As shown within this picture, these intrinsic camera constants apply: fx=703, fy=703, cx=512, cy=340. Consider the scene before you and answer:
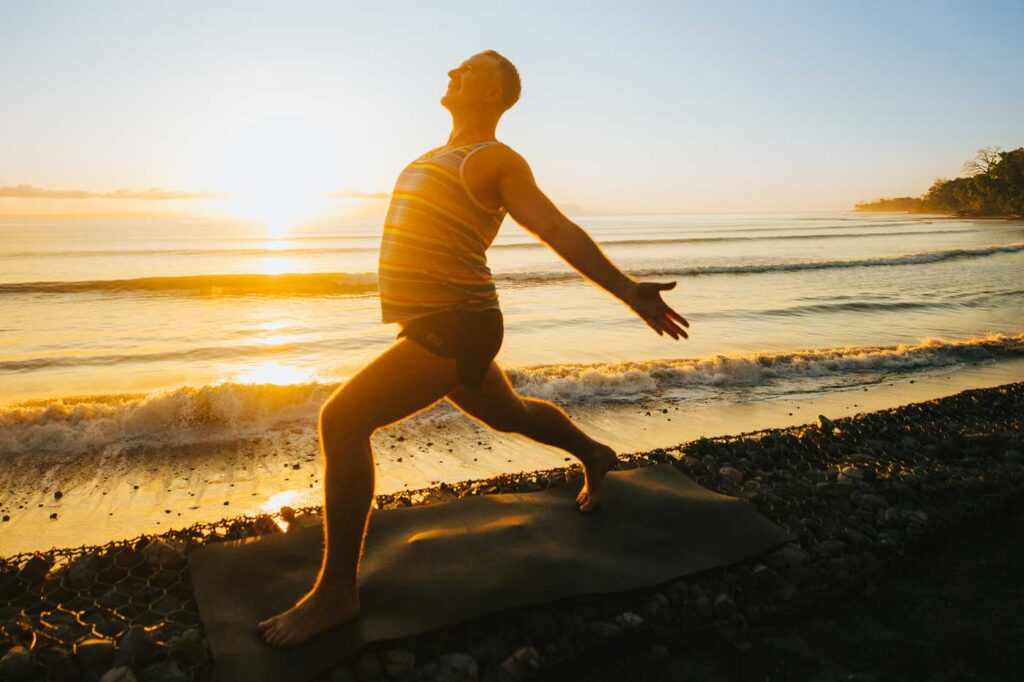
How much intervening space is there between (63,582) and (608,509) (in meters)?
2.69

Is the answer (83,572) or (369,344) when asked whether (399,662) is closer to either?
(83,572)

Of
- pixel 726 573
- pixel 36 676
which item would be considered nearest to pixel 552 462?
pixel 726 573

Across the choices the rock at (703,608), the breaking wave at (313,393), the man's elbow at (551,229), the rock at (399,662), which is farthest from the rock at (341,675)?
the breaking wave at (313,393)

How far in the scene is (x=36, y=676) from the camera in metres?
2.55

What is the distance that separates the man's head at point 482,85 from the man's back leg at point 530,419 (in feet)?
3.72

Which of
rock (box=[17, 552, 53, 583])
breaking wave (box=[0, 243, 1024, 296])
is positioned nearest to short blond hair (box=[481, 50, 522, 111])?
rock (box=[17, 552, 53, 583])

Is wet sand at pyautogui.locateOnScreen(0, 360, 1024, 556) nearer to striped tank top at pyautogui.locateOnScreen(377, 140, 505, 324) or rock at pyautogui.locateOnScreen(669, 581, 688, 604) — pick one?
rock at pyautogui.locateOnScreen(669, 581, 688, 604)

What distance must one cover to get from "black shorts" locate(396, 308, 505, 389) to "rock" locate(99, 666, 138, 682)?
157 cm

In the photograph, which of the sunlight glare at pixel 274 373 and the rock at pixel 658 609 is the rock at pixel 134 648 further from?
the sunlight glare at pixel 274 373

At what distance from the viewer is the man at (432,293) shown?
267 cm

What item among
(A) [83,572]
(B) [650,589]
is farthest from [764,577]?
(A) [83,572]

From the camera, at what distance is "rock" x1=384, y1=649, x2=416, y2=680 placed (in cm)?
262

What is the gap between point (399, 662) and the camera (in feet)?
8.68

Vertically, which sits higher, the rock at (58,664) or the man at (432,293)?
the man at (432,293)
